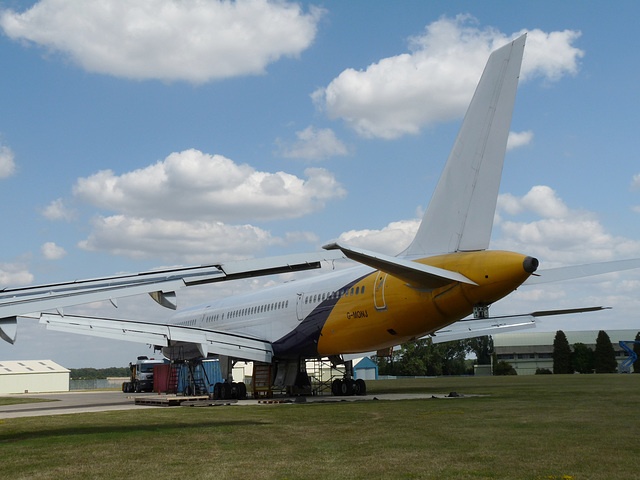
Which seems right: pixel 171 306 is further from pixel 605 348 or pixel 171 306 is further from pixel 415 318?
pixel 605 348

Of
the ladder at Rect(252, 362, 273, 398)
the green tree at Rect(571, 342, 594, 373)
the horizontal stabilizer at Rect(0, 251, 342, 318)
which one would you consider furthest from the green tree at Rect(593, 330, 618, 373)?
the horizontal stabilizer at Rect(0, 251, 342, 318)

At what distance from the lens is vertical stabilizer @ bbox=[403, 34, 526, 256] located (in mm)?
17312

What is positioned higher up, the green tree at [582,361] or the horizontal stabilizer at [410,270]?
the horizontal stabilizer at [410,270]

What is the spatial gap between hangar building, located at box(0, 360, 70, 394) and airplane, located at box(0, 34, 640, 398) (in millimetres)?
36833

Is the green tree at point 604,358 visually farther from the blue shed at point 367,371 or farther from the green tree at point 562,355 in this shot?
the blue shed at point 367,371

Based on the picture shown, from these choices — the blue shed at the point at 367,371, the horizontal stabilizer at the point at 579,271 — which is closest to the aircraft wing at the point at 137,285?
the horizontal stabilizer at the point at 579,271

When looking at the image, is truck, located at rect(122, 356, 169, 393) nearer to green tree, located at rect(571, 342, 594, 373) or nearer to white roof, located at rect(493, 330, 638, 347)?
green tree, located at rect(571, 342, 594, 373)

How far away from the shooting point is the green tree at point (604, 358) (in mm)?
70500

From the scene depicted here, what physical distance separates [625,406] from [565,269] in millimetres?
5058

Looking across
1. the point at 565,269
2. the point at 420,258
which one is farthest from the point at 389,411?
the point at 565,269

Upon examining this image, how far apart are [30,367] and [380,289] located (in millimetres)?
56393

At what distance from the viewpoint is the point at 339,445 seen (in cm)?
1084

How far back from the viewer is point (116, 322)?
22922 mm

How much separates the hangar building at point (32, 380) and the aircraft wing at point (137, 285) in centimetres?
5141
